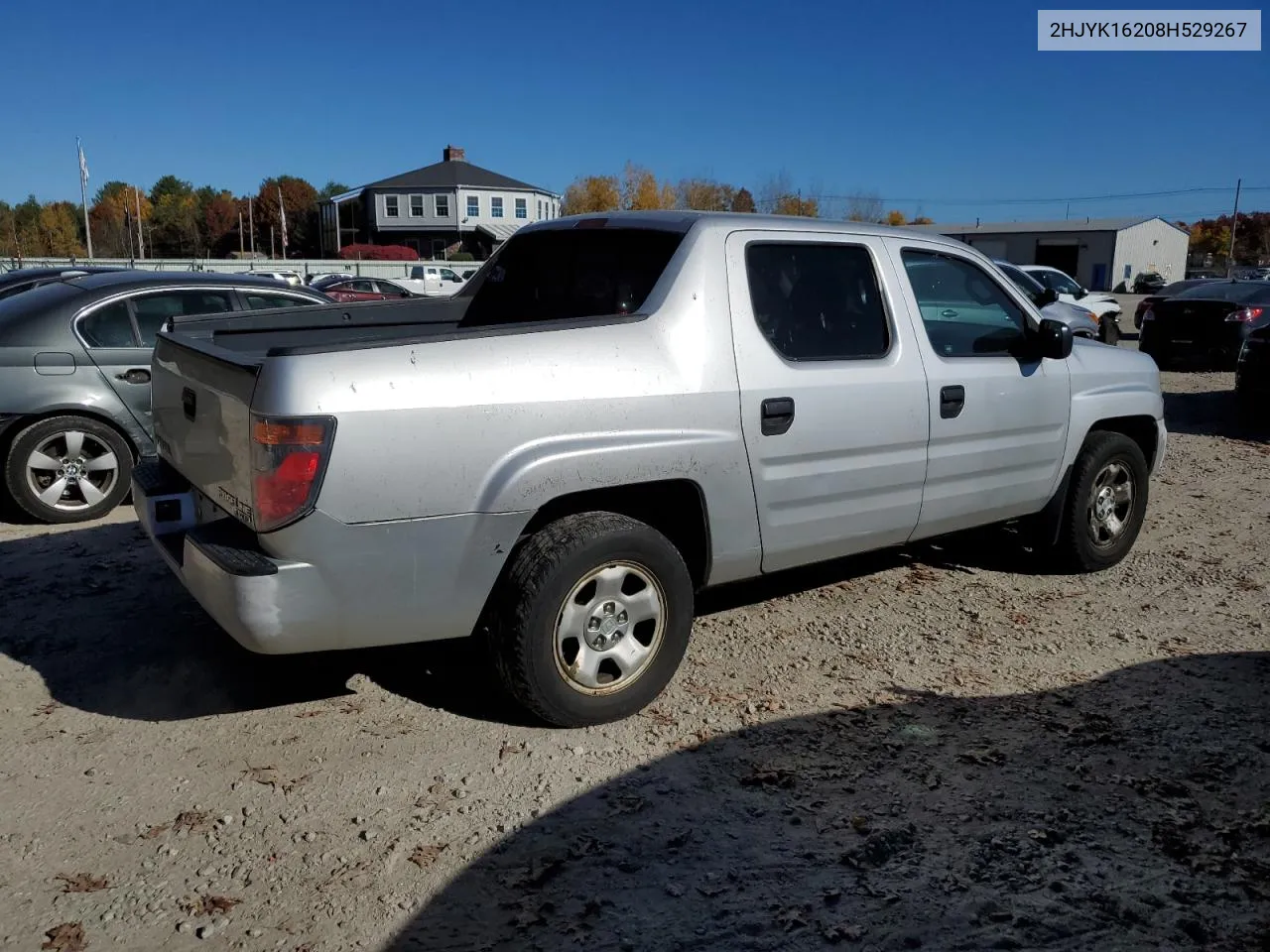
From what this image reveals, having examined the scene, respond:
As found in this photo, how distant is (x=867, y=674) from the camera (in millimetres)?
4703

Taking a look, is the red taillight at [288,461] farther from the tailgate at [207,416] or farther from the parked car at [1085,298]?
the parked car at [1085,298]

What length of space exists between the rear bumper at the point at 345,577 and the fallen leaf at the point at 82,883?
0.78 meters

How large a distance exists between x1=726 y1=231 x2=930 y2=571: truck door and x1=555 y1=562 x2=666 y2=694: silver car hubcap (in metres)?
0.64

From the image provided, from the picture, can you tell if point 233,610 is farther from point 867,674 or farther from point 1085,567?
point 1085,567

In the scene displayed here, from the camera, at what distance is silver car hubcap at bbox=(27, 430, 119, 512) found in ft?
22.5

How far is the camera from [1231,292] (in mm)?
16047

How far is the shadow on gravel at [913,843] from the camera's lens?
289 centimetres

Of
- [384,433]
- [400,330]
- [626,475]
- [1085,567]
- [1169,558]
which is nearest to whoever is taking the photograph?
[384,433]

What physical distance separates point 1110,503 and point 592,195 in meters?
87.4

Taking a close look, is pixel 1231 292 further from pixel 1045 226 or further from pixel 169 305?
pixel 1045 226

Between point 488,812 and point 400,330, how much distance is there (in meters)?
2.75

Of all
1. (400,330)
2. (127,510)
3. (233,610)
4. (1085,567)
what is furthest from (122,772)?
(1085,567)

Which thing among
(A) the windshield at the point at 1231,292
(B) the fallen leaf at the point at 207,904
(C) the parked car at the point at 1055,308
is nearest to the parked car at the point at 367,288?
(C) the parked car at the point at 1055,308

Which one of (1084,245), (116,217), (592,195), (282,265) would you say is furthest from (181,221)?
(1084,245)
